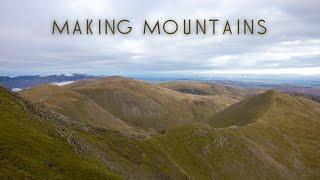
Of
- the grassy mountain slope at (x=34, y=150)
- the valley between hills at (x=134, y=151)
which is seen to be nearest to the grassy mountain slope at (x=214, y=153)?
the valley between hills at (x=134, y=151)

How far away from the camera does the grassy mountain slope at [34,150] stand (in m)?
55.4

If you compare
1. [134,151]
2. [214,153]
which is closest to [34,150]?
[134,151]

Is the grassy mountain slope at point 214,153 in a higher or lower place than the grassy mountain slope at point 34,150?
lower

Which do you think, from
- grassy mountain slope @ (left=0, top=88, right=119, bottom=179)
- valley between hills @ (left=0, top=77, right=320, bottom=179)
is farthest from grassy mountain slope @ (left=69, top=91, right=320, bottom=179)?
grassy mountain slope @ (left=0, top=88, right=119, bottom=179)

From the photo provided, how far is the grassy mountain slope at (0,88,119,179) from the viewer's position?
182 feet

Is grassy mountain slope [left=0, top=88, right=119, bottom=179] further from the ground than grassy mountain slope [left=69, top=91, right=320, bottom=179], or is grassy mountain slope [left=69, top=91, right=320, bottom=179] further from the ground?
grassy mountain slope [left=0, top=88, right=119, bottom=179]

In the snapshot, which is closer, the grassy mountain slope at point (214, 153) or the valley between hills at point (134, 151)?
the valley between hills at point (134, 151)

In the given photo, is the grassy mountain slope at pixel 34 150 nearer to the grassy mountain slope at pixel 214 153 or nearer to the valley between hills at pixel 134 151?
the valley between hills at pixel 134 151

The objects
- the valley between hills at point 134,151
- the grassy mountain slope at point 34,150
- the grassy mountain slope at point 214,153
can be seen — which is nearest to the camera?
the grassy mountain slope at point 34,150

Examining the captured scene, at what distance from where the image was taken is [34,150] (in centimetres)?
6153

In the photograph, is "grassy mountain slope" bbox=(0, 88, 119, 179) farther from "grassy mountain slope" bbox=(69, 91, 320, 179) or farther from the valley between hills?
"grassy mountain slope" bbox=(69, 91, 320, 179)

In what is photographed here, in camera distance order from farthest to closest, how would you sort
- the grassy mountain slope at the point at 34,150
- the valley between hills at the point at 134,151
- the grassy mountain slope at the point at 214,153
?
the grassy mountain slope at the point at 214,153, the valley between hills at the point at 134,151, the grassy mountain slope at the point at 34,150

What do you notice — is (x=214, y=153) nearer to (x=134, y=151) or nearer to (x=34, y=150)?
(x=134, y=151)

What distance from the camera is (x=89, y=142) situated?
322 ft
